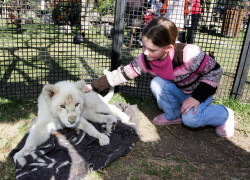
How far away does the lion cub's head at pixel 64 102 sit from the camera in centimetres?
338

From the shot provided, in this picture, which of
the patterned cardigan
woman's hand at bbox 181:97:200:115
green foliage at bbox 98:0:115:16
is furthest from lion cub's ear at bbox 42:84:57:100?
green foliage at bbox 98:0:115:16

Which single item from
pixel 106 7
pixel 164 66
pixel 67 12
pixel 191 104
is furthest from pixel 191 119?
pixel 67 12

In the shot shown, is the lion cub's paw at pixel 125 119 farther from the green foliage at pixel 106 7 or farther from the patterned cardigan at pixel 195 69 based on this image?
the green foliage at pixel 106 7

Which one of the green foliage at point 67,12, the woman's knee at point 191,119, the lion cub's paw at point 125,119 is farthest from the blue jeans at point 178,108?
the green foliage at point 67,12

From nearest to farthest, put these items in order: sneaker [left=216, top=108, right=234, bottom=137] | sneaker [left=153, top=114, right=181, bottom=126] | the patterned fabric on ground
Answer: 1. the patterned fabric on ground
2. sneaker [left=216, top=108, right=234, bottom=137]
3. sneaker [left=153, top=114, right=181, bottom=126]

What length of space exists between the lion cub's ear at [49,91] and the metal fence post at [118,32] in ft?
6.19

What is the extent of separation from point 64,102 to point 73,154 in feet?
2.20

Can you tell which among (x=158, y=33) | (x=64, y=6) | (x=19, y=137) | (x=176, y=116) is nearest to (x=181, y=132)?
(x=176, y=116)

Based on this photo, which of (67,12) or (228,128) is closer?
(228,128)

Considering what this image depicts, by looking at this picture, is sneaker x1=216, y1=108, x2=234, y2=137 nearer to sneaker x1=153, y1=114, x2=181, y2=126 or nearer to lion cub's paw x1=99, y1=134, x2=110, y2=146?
sneaker x1=153, y1=114, x2=181, y2=126

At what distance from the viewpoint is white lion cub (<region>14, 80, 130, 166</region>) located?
339cm

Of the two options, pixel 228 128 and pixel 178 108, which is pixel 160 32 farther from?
pixel 228 128

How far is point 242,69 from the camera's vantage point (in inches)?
199

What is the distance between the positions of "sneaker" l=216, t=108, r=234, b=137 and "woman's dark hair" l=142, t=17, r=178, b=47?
1.61 meters
